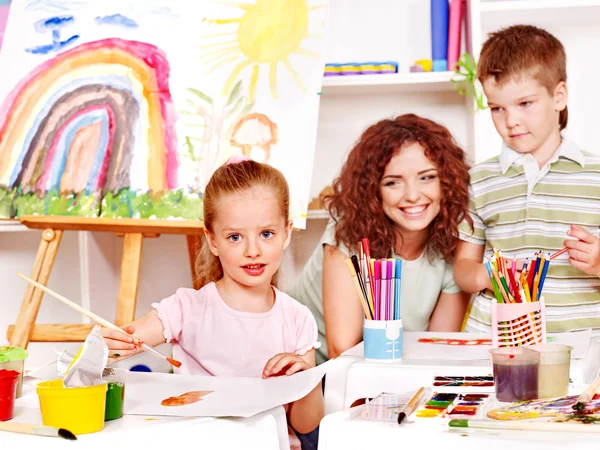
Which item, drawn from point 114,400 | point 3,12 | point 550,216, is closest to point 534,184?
point 550,216

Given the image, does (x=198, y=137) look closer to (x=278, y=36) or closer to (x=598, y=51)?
(x=278, y=36)

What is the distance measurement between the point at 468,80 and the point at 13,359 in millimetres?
1576

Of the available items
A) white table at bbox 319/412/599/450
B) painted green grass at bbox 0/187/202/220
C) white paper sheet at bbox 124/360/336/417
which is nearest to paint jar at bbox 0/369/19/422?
white paper sheet at bbox 124/360/336/417

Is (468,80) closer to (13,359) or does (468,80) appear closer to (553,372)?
(553,372)

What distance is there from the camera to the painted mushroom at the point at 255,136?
5.96 ft

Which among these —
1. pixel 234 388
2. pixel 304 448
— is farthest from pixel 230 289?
pixel 234 388

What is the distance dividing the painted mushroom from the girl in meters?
0.50

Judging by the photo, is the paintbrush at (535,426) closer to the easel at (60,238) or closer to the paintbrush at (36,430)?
the paintbrush at (36,430)

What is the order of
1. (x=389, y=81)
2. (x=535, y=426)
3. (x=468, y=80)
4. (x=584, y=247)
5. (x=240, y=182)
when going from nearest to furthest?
1. (x=535, y=426)
2. (x=240, y=182)
3. (x=584, y=247)
4. (x=468, y=80)
5. (x=389, y=81)

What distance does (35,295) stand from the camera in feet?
5.71

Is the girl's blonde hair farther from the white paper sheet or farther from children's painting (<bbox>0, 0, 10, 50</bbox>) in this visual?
children's painting (<bbox>0, 0, 10, 50</bbox>)

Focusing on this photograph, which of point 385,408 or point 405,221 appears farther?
point 405,221

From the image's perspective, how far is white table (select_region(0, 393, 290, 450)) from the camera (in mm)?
700

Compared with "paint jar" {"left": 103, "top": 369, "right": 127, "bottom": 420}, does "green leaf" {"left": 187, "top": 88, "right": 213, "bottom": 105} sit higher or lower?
higher
